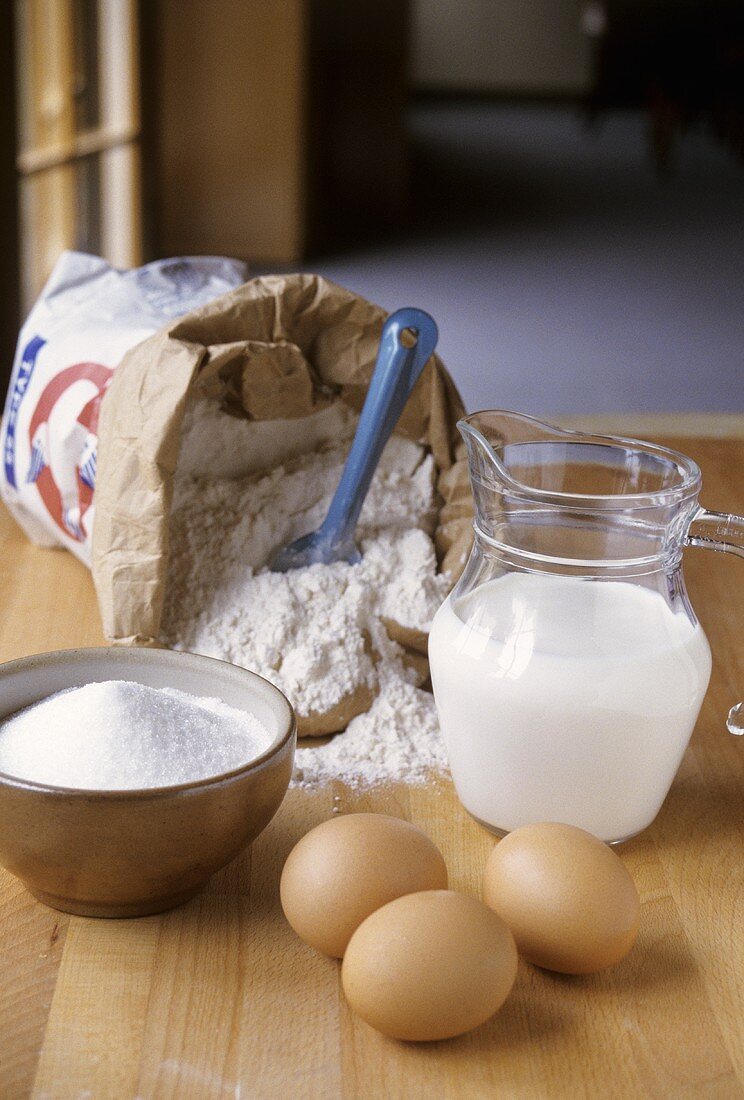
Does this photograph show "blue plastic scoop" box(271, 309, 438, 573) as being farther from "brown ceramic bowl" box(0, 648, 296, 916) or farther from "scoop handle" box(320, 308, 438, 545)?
"brown ceramic bowl" box(0, 648, 296, 916)

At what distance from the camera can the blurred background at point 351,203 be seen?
306 cm

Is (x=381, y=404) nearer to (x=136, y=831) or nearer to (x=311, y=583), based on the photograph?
(x=311, y=583)

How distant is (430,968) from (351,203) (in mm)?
5330

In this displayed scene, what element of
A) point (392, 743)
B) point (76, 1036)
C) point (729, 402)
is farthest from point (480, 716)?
point (729, 402)

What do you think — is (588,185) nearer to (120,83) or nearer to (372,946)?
(120,83)

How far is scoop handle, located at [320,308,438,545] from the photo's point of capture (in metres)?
0.87

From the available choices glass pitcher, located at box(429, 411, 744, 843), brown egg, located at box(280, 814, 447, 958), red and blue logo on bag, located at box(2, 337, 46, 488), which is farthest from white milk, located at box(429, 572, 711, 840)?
red and blue logo on bag, located at box(2, 337, 46, 488)

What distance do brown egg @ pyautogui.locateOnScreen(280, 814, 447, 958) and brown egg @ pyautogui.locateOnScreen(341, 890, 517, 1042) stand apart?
0.04 meters

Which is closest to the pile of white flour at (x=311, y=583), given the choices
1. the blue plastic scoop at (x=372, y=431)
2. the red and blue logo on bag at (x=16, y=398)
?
the blue plastic scoop at (x=372, y=431)

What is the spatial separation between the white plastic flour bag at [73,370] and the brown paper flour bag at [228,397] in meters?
0.11

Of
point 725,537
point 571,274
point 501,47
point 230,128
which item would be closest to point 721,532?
point 725,537

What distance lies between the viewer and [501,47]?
37.4 ft

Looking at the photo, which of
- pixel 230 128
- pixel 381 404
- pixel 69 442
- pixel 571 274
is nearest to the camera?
pixel 381 404

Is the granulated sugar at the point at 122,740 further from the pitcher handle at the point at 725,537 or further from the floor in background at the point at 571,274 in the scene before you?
the floor in background at the point at 571,274
